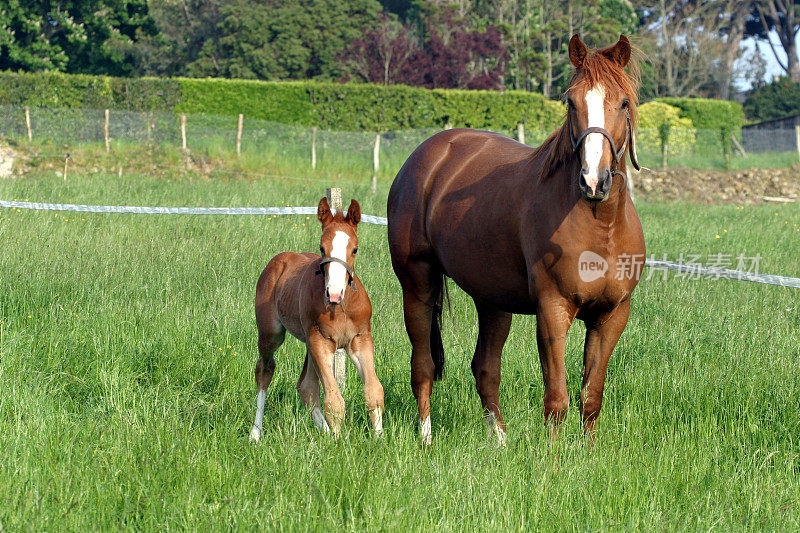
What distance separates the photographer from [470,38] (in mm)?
34750

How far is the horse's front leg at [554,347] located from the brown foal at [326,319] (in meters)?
0.91

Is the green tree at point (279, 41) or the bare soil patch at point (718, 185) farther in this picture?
the green tree at point (279, 41)

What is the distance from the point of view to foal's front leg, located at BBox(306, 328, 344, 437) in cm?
405

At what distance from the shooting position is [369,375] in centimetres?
424

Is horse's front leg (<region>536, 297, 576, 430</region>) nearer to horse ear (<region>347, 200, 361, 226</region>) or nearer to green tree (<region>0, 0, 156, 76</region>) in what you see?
horse ear (<region>347, 200, 361, 226</region>)

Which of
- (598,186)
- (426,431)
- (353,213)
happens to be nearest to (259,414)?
(426,431)

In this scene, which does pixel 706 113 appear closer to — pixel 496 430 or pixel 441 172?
pixel 441 172

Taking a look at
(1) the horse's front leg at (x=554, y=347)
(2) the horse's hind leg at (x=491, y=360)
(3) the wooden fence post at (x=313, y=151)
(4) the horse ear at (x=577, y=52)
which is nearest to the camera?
(4) the horse ear at (x=577, y=52)

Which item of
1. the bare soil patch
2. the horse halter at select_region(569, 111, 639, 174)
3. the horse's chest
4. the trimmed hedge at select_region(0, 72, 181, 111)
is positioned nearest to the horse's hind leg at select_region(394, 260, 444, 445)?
the horse's chest

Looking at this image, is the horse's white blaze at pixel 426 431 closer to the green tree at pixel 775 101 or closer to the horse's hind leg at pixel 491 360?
the horse's hind leg at pixel 491 360

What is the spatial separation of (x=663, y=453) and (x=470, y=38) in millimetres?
32996

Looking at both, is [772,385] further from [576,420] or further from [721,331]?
[576,420]

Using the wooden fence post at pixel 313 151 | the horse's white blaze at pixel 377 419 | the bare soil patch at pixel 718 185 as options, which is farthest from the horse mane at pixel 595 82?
the bare soil patch at pixel 718 185

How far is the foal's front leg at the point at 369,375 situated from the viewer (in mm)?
4170
